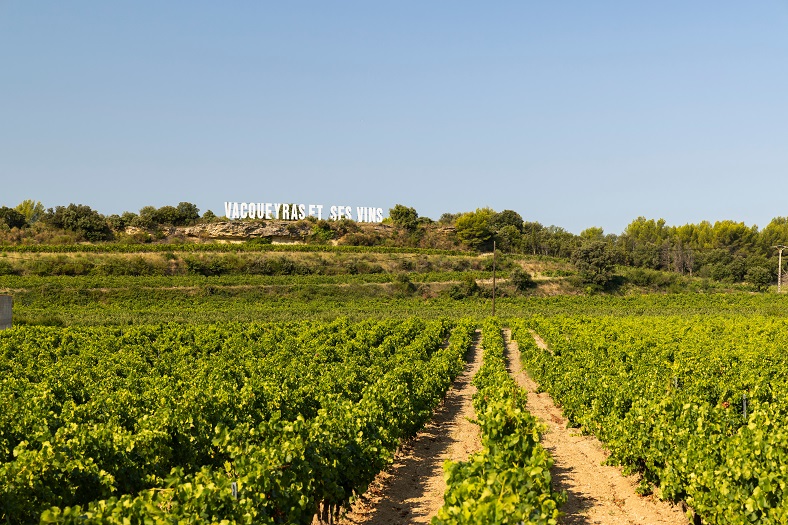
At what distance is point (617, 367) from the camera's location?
20.5 metres

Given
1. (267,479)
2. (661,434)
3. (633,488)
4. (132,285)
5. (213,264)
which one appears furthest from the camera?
(213,264)

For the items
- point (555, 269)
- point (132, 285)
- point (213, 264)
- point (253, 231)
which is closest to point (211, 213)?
point (253, 231)

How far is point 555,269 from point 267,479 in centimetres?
7842

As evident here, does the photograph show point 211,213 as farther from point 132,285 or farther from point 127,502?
point 127,502

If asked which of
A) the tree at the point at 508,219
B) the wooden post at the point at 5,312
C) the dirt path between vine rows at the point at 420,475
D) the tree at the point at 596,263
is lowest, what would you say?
the dirt path between vine rows at the point at 420,475

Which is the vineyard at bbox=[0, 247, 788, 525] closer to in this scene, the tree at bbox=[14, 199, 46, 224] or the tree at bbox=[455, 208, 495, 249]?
the tree at bbox=[455, 208, 495, 249]

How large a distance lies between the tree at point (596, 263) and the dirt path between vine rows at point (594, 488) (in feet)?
203

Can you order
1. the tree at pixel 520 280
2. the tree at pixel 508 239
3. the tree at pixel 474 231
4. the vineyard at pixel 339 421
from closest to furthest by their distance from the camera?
the vineyard at pixel 339 421
the tree at pixel 520 280
the tree at pixel 474 231
the tree at pixel 508 239

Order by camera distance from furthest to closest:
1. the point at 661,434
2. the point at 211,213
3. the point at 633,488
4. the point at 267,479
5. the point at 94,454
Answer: the point at 211,213
the point at 633,488
the point at 661,434
the point at 94,454
the point at 267,479

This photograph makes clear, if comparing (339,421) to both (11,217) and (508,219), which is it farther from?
(508,219)

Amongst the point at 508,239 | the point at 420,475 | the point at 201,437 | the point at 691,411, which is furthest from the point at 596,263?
the point at 201,437

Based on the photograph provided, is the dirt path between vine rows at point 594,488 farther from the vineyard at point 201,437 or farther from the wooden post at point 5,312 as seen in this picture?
the wooden post at point 5,312

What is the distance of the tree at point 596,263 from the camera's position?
77375 mm

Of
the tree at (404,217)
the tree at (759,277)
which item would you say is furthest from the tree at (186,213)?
the tree at (759,277)
